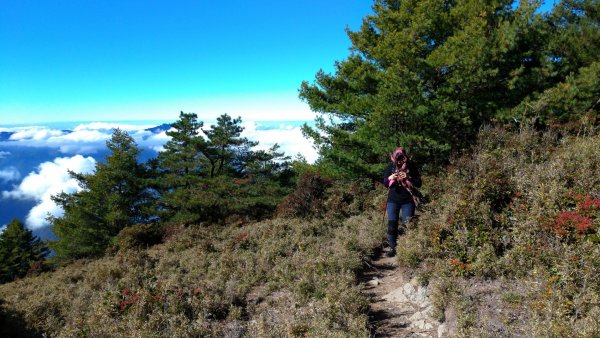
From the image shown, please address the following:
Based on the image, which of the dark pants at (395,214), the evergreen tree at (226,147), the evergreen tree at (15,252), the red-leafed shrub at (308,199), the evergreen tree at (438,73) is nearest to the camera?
the dark pants at (395,214)

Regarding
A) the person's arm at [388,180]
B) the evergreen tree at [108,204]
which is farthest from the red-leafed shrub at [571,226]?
the evergreen tree at [108,204]

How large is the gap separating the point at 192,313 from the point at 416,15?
41.7 ft

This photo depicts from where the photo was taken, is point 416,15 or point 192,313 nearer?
point 192,313

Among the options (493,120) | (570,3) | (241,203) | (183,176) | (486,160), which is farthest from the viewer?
(183,176)

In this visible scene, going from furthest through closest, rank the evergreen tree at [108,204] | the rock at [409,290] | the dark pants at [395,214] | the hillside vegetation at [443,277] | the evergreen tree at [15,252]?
A: the evergreen tree at [15,252] < the evergreen tree at [108,204] < the dark pants at [395,214] < the rock at [409,290] < the hillside vegetation at [443,277]

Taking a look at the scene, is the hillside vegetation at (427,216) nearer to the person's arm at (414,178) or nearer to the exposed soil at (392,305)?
the exposed soil at (392,305)

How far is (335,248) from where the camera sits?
7.57 m

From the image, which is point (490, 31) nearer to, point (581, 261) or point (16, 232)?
point (581, 261)

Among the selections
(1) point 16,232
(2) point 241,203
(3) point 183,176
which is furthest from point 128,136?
(1) point 16,232

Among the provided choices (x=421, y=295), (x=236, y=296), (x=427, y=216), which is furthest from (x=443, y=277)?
(x=236, y=296)

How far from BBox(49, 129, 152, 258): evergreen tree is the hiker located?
2890cm

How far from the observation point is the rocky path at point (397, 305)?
14.6ft

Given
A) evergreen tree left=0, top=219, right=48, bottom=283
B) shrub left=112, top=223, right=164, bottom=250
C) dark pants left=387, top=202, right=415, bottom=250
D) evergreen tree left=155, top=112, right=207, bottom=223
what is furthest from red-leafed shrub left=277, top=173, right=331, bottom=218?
evergreen tree left=0, top=219, right=48, bottom=283

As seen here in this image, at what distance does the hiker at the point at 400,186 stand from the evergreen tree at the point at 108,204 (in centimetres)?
2890
